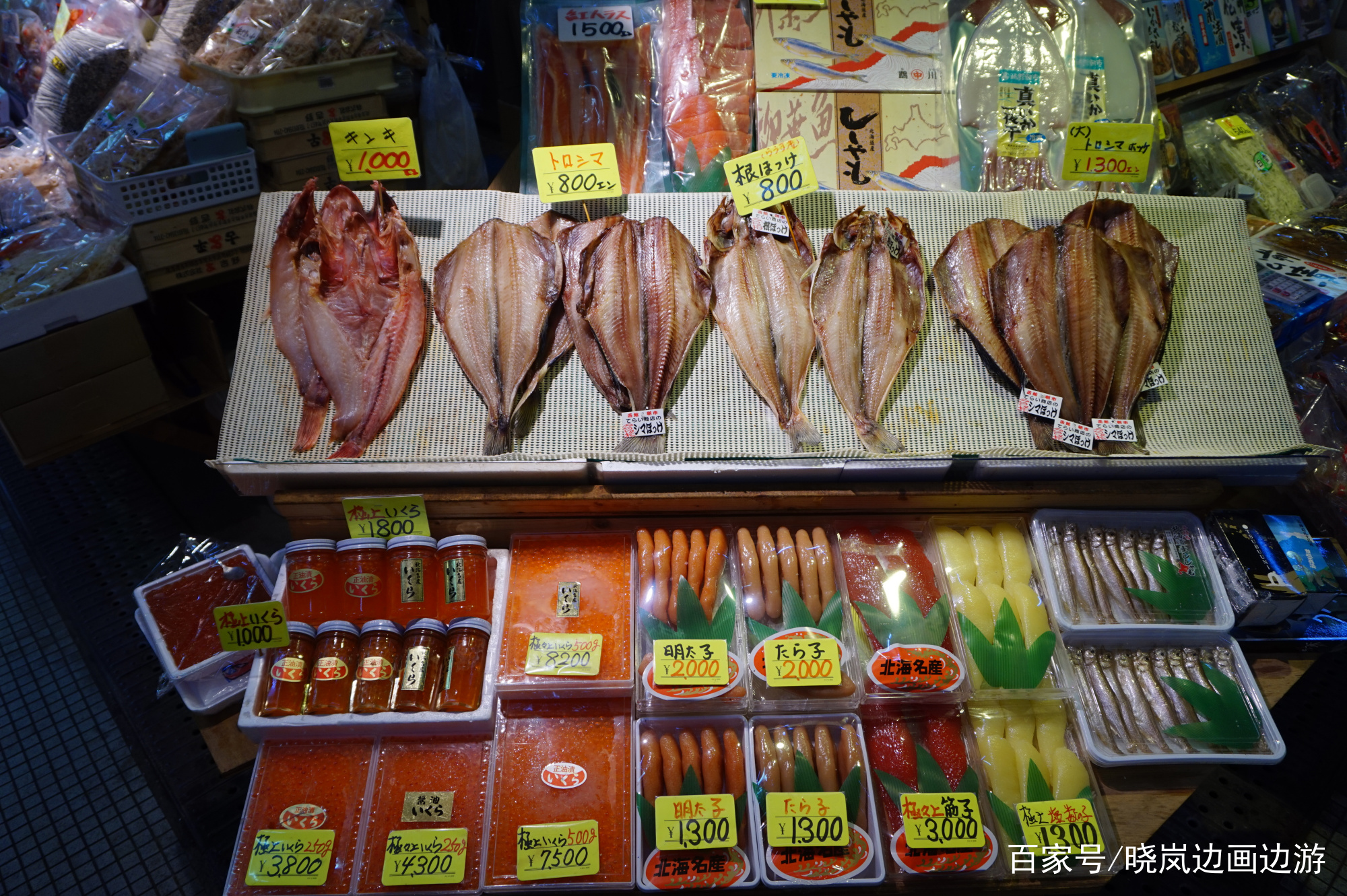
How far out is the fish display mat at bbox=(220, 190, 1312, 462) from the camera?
2291mm

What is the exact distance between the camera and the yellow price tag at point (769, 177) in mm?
2553

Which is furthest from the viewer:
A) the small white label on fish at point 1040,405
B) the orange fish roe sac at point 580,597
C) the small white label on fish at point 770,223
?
the small white label on fish at point 770,223

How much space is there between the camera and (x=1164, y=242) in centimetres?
262

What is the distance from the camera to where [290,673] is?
2033 mm

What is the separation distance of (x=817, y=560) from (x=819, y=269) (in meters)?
0.99

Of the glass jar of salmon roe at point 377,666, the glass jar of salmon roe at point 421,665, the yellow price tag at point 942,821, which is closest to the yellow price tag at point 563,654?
the glass jar of salmon roe at point 421,665

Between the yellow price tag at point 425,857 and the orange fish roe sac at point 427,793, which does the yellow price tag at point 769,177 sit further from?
the yellow price tag at point 425,857

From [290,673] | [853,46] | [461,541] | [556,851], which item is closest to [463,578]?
[461,541]

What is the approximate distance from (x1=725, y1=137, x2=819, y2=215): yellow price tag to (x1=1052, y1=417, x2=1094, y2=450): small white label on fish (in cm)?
112

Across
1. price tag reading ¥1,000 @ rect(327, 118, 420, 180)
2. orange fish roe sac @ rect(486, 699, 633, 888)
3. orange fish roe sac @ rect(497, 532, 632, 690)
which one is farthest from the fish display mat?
orange fish roe sac @ rect(486, 699, 633, 888)

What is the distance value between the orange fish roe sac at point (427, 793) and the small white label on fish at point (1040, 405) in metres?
1.92

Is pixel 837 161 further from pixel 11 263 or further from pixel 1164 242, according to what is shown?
pixel 11 263

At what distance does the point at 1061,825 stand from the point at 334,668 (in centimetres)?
197

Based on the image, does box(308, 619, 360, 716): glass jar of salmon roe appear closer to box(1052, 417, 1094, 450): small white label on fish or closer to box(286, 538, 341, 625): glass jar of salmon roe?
box(286, 538, 341, 625): glass jar of salmon roe
